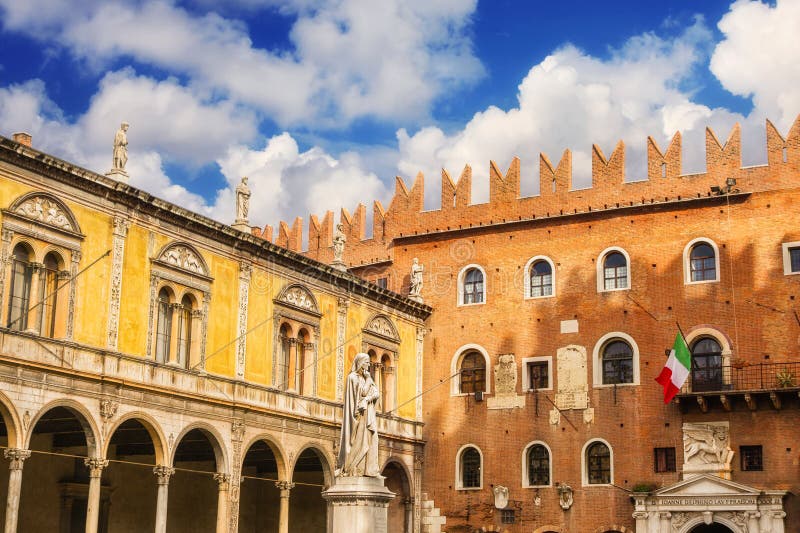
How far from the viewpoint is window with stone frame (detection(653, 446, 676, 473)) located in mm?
30438

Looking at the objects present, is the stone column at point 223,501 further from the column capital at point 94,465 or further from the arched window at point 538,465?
the arched window at point 538,465

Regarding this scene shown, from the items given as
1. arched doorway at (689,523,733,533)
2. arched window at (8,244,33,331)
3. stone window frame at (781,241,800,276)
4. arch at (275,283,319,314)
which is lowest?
arched doorway at (689,523,733,533)

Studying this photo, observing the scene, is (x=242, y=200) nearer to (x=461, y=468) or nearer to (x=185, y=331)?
(x=185, y=331)

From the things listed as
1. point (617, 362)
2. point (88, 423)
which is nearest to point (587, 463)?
point (617, 362)

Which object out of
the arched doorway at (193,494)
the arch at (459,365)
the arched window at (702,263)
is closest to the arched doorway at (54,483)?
the arched doorway at (193,494)

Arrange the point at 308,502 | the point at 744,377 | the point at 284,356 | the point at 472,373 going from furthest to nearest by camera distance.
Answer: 1. the point at 308,502
2. the point at 472,373
3. the point at 744,377
4. the point at 284,356

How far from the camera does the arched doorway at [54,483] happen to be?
27250mm

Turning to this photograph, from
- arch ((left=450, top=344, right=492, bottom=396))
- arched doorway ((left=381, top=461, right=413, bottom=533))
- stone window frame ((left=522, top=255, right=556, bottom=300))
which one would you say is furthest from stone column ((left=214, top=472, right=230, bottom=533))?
stone window frame ((left=522, top=255, right=556, bottom=300))

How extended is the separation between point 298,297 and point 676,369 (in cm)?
1021

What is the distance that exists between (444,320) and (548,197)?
197 inches

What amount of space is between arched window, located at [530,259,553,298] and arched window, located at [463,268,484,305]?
168 cm

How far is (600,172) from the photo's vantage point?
109 ft

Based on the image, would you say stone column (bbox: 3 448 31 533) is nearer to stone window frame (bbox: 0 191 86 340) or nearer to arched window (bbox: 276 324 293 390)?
stone window frame (bbox: 0 191 86 340)

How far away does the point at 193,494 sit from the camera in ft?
106
